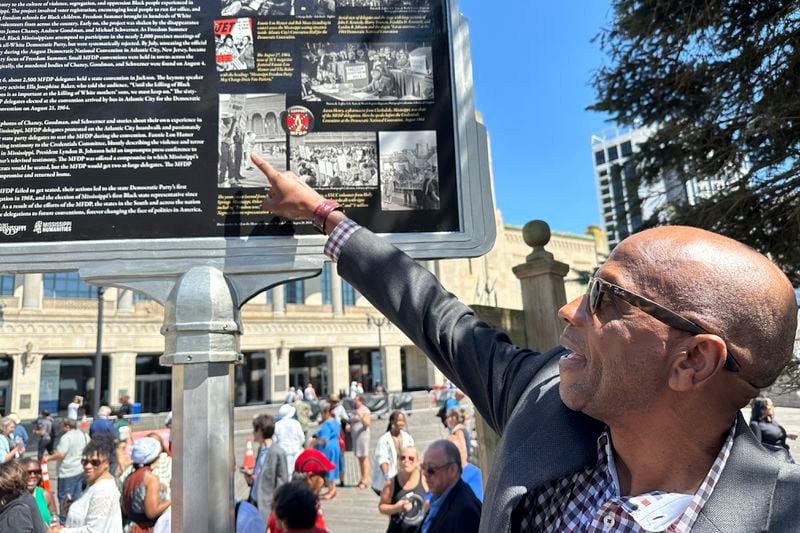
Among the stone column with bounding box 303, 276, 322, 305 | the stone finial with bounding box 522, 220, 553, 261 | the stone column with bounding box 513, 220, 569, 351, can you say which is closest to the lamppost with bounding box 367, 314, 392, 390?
the stone column with bounding box 303, 276, 322, 305

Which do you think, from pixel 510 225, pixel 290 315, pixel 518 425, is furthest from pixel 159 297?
pixel 510 225

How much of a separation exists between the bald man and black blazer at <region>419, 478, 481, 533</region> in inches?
93.0

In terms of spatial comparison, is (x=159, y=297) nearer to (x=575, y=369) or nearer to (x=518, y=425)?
(x=518, y=425)

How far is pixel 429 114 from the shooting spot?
2.24 m

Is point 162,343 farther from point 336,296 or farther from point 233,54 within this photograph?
point 233,54

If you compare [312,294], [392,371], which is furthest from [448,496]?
[392,371]

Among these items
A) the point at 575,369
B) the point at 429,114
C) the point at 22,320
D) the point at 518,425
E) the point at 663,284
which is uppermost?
the point at 22,320

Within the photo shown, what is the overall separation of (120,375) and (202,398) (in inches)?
1521

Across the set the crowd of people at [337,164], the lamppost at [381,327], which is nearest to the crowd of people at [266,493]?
the crowd of people at [337,164]

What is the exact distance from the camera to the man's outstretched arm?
5.34 feet

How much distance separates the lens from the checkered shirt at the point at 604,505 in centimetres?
114

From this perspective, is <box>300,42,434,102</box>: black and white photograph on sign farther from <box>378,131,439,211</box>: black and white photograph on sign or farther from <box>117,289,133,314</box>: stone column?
<box>117,289,133,314</box>: stone column

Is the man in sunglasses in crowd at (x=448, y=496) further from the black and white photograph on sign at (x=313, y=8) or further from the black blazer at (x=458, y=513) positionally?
the black and white photograph on sign at (x=313, y=8)

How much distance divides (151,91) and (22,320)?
38.2m
